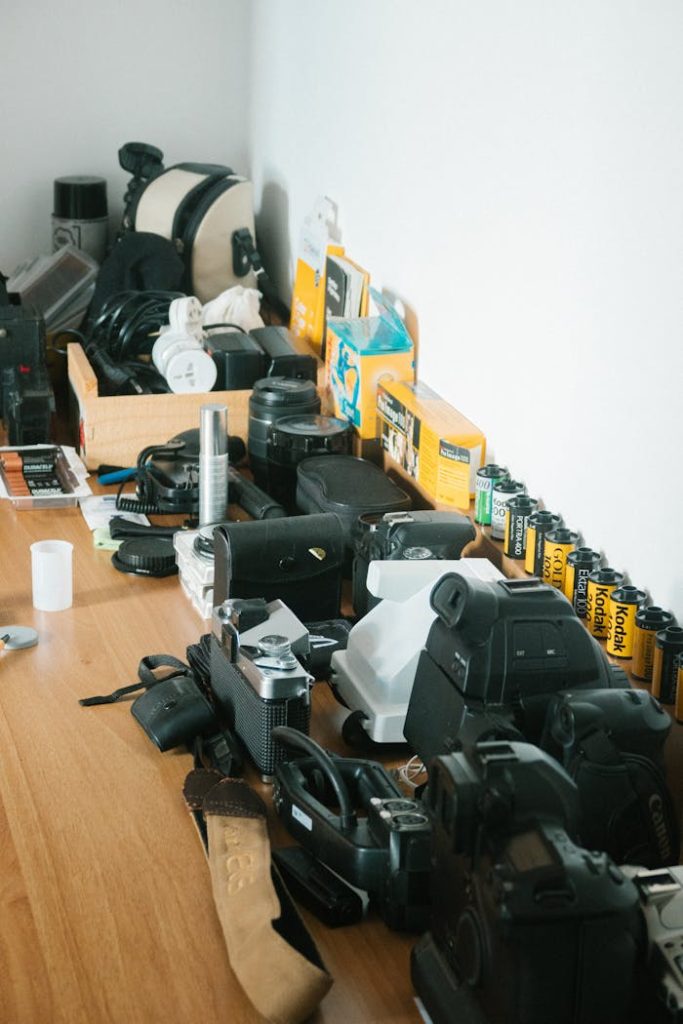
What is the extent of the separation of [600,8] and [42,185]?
2259 millimetres

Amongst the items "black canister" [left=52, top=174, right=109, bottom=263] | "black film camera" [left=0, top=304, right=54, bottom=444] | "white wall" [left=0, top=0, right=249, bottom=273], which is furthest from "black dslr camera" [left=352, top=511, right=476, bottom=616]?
"white wall" [left=0, top=0, right=249, bottom=273]

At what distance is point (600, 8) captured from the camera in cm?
167

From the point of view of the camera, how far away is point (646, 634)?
5.21ft

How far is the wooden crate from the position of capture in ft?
8.21

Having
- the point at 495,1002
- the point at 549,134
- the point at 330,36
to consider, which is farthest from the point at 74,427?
the point at 495,1002

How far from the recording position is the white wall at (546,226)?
1.59 meters

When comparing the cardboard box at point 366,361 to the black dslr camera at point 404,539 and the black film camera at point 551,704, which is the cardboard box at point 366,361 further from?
the black film camera at point 551,704

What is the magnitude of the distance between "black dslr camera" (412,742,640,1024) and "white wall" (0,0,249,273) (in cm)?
283

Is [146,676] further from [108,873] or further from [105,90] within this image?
[105,90]

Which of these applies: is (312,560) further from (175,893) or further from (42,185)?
(42,185)

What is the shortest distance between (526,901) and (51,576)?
44.9 inches

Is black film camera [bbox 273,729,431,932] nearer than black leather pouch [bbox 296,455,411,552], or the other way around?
black film camera [bbox 273,729,431,932]

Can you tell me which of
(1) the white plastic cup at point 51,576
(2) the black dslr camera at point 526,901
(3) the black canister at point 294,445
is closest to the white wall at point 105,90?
(3) the black canister at point 294,445

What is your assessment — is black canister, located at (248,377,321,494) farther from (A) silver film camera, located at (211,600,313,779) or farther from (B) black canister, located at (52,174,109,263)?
(B) black canister, located at (52,174,109,263)
